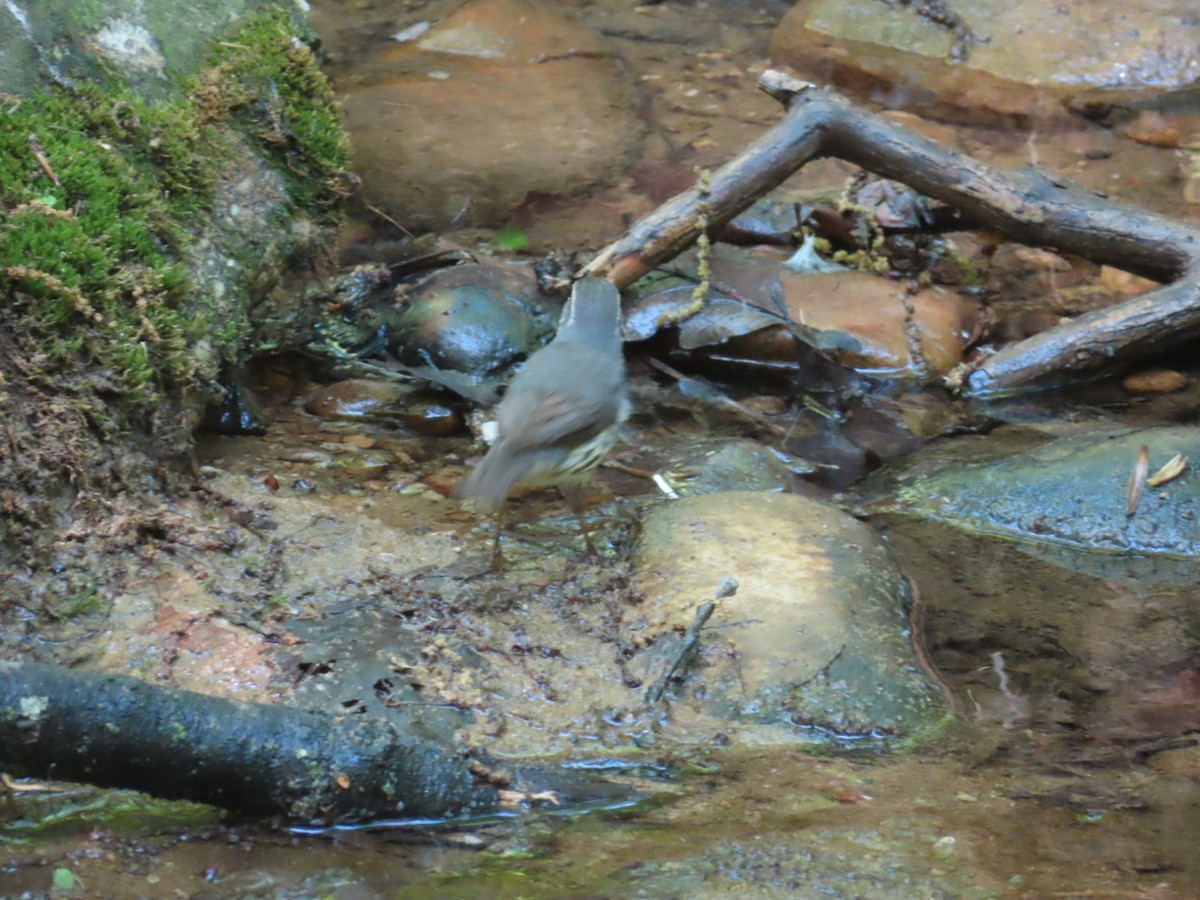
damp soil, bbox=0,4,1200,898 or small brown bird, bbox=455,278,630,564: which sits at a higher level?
small brown bird, bbox=455,278,630,564

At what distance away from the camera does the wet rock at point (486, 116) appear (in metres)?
7.71

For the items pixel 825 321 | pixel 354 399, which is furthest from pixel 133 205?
pixel 825 321

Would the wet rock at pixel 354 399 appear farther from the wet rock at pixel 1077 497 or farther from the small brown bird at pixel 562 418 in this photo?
the wet rock at pixel 1077 497

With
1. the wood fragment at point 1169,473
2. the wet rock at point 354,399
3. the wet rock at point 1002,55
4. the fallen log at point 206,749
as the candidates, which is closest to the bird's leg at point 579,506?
the wet rock at point 354,399

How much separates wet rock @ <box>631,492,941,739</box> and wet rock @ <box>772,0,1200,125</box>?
5.72 metres

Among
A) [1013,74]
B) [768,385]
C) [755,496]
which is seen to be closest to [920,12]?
[1013,74]

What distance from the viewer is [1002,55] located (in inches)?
368

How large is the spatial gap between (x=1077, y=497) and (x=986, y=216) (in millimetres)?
1891

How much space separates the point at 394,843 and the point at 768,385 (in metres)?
3.83

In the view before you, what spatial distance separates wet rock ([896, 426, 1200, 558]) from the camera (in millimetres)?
4629

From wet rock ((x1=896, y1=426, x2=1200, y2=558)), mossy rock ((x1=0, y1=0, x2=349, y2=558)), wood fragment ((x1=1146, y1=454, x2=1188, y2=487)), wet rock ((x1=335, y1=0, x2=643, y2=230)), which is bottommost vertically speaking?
wet rock ((x1=896, y1=426, x2=1200, y2=558))

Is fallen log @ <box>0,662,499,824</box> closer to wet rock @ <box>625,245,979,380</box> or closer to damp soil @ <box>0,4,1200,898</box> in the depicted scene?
damp soil @ <box>0,4,1200,898</box>

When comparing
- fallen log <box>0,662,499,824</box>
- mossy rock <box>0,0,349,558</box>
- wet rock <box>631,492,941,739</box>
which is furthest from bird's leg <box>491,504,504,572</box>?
fallen log <box>0,662,499,824</box>

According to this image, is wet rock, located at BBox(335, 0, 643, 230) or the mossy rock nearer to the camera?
the mossy rock
